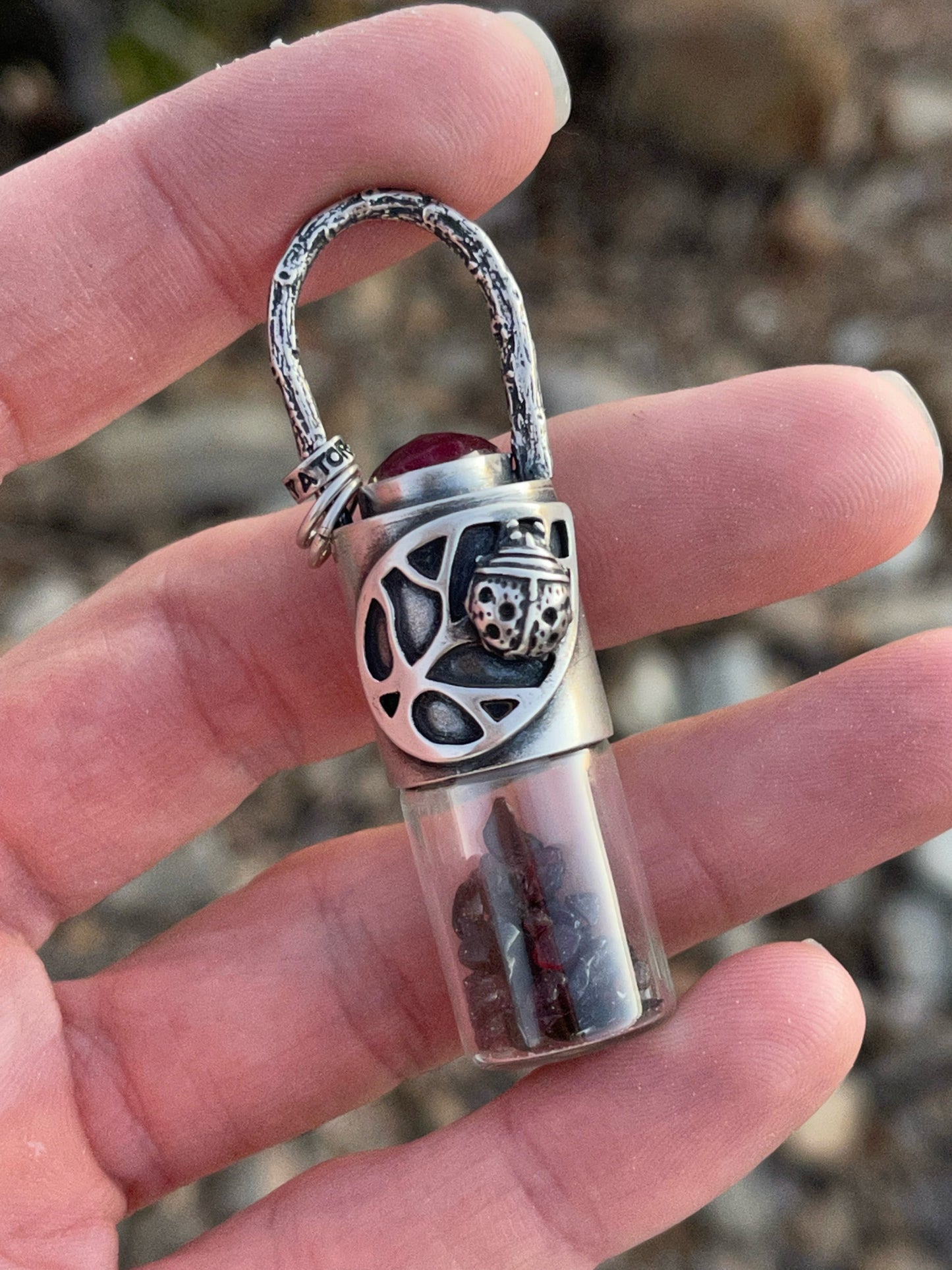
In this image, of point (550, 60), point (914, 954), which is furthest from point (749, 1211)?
point (550, 60)

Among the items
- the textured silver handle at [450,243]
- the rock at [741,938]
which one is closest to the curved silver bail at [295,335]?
the textured silver handle at [450,243]

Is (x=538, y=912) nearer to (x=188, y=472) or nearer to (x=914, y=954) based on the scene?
(x=914, y=954)

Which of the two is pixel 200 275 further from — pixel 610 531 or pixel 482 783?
pixel 482 783

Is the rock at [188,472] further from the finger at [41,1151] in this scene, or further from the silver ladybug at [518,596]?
the silver ladybug at [518,596]

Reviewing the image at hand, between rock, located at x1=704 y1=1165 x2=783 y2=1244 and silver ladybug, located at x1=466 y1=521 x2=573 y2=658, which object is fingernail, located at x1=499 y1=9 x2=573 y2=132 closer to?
silver ladybug, located at x1=466 y1=521 x2=573 y2=658

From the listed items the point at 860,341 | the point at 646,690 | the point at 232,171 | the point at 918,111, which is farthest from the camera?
the point at 918,111

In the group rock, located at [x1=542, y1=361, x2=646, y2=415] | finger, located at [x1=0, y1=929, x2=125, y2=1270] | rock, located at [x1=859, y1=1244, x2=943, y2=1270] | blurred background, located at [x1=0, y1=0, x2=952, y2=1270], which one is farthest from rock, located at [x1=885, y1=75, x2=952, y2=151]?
finger, located at [x1=0, y1=929, x2=125, y2=1270]
